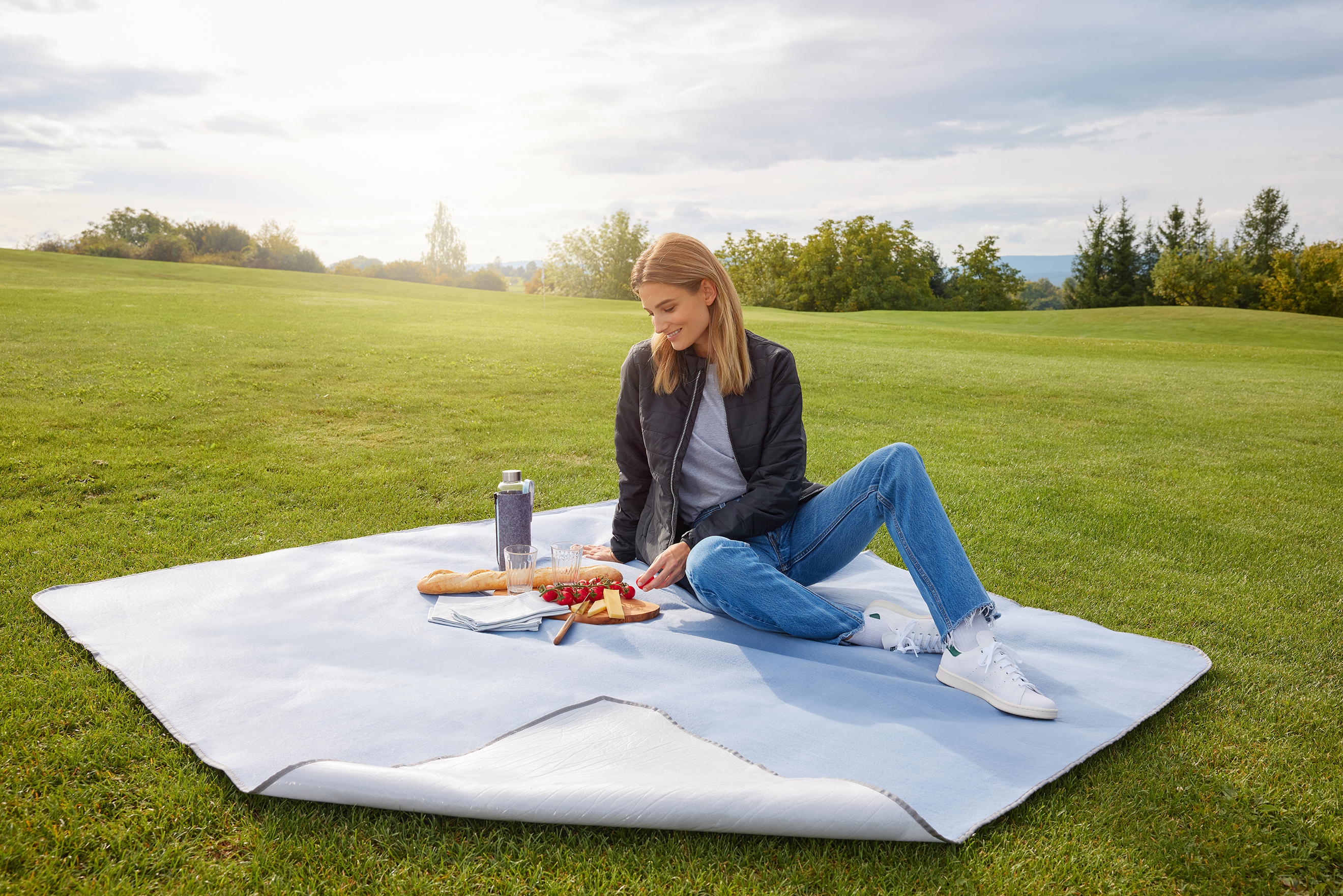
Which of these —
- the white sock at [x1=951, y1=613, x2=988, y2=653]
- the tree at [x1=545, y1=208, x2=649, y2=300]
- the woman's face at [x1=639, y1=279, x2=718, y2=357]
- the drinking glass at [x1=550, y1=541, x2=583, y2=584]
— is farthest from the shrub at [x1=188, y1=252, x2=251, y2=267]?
the white sock at [x1=951, y1=613, x2=988, y2=653]

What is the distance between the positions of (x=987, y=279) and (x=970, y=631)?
57.4m

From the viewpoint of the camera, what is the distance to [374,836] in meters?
2.13

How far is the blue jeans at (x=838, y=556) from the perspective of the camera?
2877 millimetres

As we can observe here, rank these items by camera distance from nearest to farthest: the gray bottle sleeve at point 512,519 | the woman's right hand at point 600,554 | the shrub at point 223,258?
the gray bottle sleeve at point 512,519 → the woman's right hand at point 600,554 → the shrub at point 223,258

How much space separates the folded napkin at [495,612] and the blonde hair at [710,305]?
107 cm

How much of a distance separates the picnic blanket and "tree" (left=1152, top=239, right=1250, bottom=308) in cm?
5344

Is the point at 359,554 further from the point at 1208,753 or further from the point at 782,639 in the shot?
the point at 1208,753

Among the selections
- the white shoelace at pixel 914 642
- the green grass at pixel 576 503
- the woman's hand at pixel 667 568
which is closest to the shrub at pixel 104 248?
the green grass at pixel 576 503

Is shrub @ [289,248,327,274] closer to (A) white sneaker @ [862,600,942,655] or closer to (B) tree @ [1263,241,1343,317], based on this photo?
(A) white sneaker @ [862,600,942,655]

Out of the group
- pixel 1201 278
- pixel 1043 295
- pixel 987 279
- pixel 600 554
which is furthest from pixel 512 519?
pixel 1043 295

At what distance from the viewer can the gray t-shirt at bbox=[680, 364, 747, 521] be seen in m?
3.55

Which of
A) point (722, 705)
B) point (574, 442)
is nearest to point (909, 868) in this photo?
point (722, 705)

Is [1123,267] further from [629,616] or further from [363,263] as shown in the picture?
[629,616]

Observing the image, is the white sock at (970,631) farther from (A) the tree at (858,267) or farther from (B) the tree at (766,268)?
(B) the tree at (766,268)
